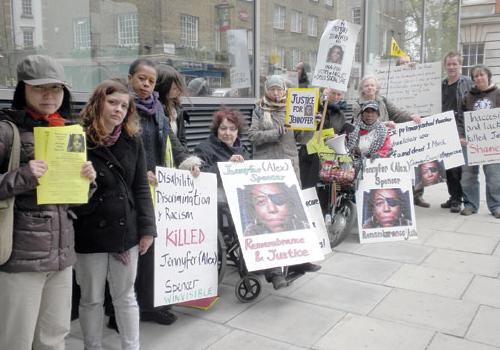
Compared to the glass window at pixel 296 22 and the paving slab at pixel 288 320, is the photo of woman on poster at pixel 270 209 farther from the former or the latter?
the glass window at pixel 296 22

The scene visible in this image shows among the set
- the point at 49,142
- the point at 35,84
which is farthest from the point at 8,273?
the point at 35,84

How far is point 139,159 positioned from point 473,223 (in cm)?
500

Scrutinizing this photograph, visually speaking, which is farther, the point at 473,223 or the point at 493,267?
the point at 473,223

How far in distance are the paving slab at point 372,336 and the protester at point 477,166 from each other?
388cm

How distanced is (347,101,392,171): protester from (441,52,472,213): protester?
78.7 inches

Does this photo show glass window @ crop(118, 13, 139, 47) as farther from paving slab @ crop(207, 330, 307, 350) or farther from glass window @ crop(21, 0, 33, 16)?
paving slab @ crop(207, 330, 307, 350)

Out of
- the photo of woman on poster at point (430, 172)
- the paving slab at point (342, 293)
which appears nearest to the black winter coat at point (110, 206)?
the paving slab at point (342, 293)

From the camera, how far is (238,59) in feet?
21.7

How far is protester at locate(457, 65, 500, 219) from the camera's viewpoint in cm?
655

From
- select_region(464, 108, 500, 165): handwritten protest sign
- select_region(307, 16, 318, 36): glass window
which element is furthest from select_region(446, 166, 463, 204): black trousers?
select_region(307, 16, 318, 36): glass window

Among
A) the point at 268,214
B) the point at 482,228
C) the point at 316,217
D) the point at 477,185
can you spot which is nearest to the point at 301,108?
the point at 316,217

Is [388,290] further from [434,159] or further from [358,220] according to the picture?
[434,159]

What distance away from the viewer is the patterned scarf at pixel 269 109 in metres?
4.76

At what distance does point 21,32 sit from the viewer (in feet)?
13.0
